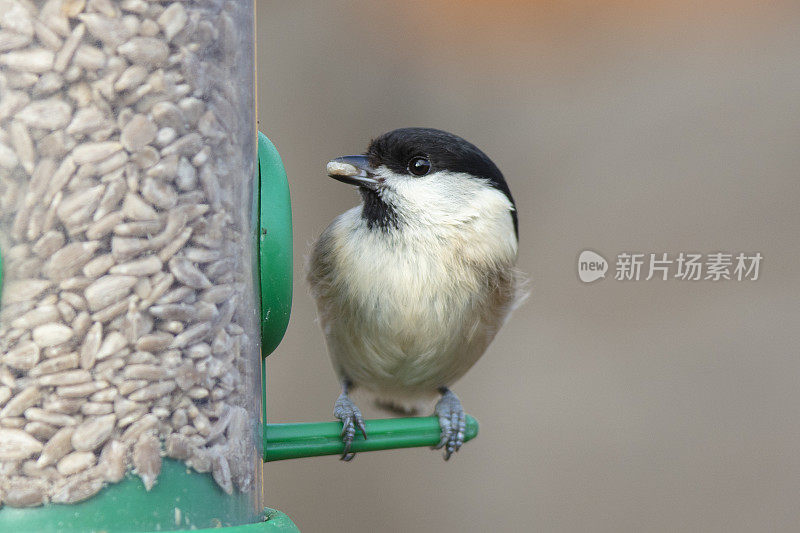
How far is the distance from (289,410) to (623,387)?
59.7 inches

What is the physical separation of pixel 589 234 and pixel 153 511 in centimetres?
322

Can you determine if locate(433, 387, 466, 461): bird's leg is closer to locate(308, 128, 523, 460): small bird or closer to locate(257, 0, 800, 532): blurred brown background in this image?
locate(308, 128, 523, 460): small bird

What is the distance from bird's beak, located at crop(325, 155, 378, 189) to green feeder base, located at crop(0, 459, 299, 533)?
1.10 metres

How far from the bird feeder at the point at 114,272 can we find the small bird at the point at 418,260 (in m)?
0.92

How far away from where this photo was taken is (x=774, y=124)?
4672 mm

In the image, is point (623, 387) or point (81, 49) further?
point (623, 387)

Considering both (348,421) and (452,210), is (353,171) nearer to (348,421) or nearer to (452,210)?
(452,210)

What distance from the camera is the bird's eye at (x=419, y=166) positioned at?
2.71 meters

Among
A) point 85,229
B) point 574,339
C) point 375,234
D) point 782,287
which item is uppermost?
point 85,229

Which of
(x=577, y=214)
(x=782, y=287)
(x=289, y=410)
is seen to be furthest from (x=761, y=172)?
(x=289, y=410)

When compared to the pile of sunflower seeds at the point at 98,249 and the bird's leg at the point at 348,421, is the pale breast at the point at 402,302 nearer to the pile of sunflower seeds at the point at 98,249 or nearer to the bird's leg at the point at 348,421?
the bird's leg at the point at 348,421

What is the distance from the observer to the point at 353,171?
2.62 meters

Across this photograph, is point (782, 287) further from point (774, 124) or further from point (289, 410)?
point (289, 410)

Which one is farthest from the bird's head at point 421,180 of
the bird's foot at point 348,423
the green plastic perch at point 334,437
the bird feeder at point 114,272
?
the bird feeder at point 114,272
